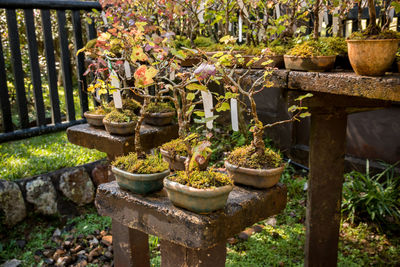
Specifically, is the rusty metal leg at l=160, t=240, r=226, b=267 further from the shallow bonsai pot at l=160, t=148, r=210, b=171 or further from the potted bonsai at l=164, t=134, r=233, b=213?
the shallow bonsai pot at l=160, t=148, r=210, b=171

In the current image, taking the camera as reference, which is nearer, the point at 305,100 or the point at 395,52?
the point at 395,52

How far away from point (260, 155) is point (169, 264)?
27.9 inches

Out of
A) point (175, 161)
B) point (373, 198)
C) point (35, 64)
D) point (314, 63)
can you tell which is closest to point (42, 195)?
point (35, 64)

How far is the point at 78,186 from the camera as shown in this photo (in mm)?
4258

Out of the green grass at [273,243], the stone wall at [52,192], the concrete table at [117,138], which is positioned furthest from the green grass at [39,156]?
the concrete table at [117,138]

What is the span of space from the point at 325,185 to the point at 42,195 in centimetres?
263

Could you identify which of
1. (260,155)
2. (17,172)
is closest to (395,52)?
(260,155)

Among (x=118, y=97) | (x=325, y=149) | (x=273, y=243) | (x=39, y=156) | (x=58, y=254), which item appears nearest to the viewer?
(x=118, y=97)

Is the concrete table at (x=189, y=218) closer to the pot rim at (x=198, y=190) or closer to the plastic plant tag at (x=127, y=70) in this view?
the pot rim at (x=198, y=190)

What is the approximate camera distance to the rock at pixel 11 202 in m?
3.74

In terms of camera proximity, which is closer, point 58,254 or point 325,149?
point 325,149

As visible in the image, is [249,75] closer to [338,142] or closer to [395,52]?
[338,142]

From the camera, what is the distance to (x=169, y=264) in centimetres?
209

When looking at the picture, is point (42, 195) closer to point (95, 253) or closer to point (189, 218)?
point (95, 253)
